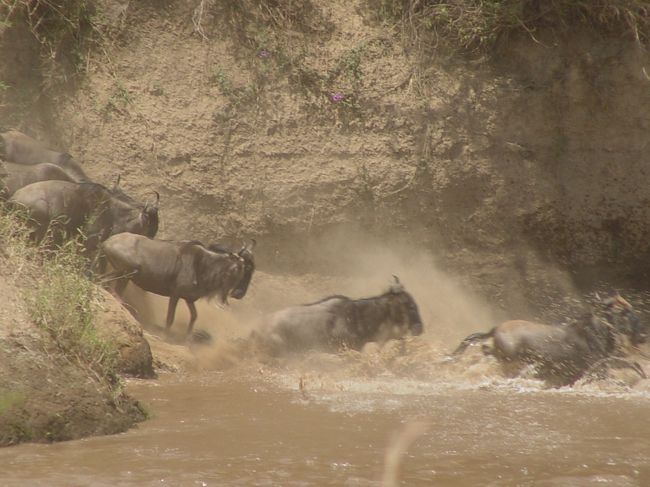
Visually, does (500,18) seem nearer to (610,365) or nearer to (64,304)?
(610,365)

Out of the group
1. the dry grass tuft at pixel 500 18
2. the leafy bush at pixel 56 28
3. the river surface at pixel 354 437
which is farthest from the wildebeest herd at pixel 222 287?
the dry grass tuft at pixel 500 18

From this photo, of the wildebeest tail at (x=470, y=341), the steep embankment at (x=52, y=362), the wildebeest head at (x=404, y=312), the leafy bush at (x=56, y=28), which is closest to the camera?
the steep embankment at (x=52, y=362)

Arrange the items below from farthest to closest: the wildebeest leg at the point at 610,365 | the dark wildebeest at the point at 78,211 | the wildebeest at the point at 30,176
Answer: the wildebeest at the point at 30,176
the dark wildebeest at the point at 78,211
the wildebeest leg at the point at 610,365

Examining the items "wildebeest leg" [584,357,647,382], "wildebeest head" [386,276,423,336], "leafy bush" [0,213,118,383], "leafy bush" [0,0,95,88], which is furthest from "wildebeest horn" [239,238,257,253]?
"wildebeest leg" [584,357,647,382]

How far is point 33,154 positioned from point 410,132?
162 inches

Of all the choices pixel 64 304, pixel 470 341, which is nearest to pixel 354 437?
pixel 64 304

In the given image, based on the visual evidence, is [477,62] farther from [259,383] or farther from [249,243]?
[259,383]

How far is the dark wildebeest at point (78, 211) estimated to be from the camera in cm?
839

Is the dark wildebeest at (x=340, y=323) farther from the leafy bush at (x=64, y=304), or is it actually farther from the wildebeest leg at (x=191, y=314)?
the leafy bush at (x=64, y=304)

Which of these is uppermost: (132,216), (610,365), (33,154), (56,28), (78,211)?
(56,28)

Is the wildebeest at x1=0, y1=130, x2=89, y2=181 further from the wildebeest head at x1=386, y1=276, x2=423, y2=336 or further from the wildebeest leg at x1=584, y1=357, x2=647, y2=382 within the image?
the wildebeest leg at x1=584, y1=357, x2=647, y2=382

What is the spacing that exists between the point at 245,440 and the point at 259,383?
2.11 metres

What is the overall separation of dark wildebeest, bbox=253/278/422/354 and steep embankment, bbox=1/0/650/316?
1.98m

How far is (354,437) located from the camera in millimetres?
5055
